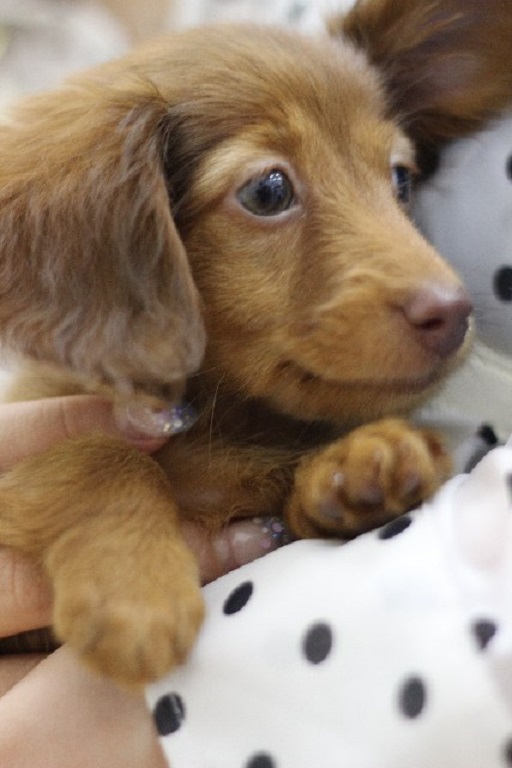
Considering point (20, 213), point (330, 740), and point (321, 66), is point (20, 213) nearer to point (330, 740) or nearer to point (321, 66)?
point (321, 66)

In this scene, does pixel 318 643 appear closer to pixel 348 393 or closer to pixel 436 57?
pixel 348 393

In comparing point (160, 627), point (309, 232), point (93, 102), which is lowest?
point (160, 627)

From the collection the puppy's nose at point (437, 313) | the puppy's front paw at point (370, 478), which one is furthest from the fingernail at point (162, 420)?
the puppy's nose at point (437, 313)

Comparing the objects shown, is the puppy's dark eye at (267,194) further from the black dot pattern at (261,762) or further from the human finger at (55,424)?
the black dot pattern at (261,762)

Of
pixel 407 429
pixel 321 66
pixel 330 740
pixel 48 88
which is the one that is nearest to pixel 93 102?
pixel 48 88

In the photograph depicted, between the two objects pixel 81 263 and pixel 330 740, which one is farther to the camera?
pixel 81 263
